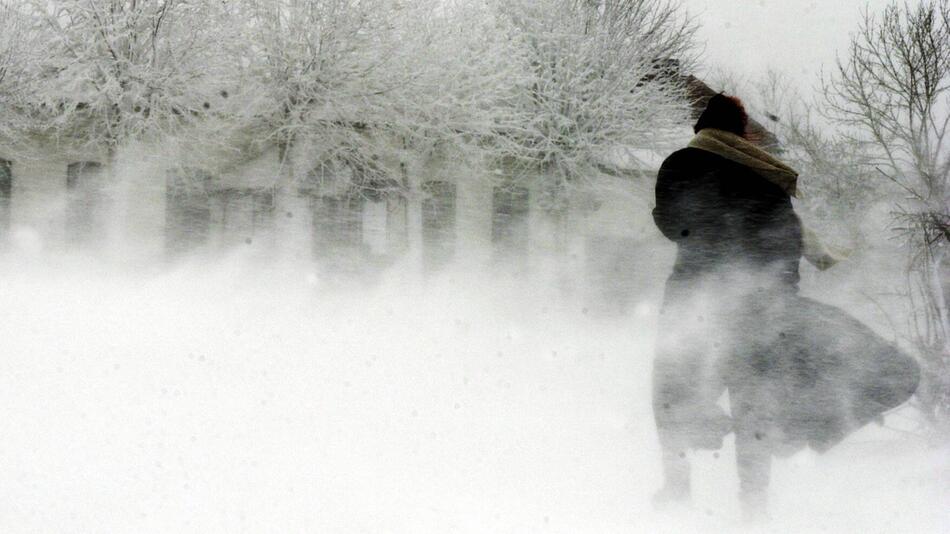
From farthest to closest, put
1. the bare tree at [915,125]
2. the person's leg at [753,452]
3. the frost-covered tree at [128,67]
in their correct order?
1. the frost-covered tree at [128,67]
2. the bare tree at [915,125]
3. the person's leg at [753,452]

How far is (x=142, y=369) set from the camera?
5055 mm

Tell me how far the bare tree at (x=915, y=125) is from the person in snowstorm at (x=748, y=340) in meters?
1.29

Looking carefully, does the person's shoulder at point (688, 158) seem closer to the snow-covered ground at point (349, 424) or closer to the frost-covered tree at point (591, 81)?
the snow-covered ground at point (349, 424)

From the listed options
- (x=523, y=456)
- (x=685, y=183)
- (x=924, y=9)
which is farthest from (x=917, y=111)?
(x=523, y=456)

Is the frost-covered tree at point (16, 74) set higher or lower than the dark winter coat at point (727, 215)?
higher

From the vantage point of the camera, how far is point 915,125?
6.45 metres

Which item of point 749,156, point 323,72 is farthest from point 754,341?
point 323,72

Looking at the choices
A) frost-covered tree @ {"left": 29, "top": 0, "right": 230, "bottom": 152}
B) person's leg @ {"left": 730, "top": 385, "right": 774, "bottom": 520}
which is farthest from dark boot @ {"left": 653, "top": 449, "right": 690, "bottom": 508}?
frost-covered tree @ {"left": 29, "top": 0, "right": 230, "bottom": 152}

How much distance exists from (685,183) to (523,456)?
199 centimetres

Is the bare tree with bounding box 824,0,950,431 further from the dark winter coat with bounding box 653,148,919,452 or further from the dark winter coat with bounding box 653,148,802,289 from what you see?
the dark winter coat with bounding box 653,148,802,289

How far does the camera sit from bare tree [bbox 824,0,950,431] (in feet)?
18.3

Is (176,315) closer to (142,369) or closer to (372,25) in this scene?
(142,369)

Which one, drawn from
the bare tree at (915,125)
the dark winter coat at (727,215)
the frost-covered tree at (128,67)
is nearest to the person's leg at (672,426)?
the dark winter coat at (727,215)

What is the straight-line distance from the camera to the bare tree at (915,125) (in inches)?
219
